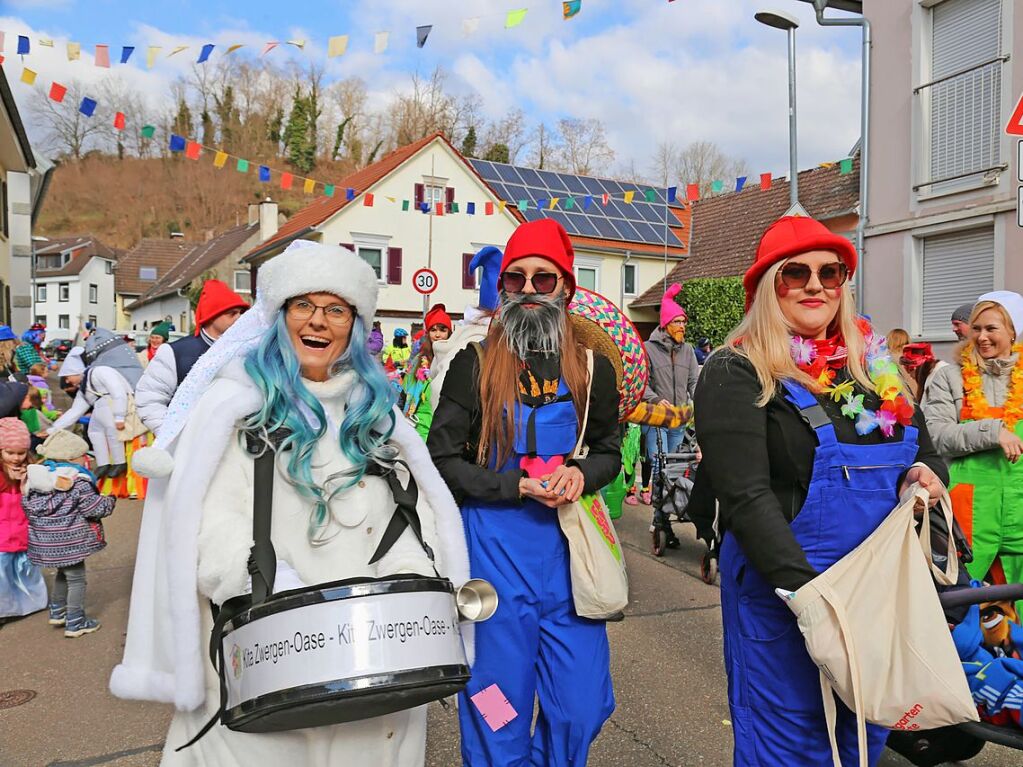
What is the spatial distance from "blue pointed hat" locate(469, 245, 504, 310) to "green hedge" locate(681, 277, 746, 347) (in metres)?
17.7

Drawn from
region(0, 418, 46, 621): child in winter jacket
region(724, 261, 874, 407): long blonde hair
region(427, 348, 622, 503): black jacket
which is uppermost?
region(724, 261, 874, 407): long blonde hair

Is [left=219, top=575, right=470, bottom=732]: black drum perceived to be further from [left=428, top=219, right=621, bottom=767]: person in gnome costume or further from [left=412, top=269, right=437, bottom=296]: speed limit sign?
[left=412, top=269, right=437, bottom=296]: speed limit sign

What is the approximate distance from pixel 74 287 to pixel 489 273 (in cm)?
6713

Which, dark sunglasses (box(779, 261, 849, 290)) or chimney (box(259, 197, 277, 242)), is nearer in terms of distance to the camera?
dark sunglasses (box(779, 261, 849, 290))

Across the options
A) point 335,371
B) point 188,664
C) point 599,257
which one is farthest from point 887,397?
point 599,257

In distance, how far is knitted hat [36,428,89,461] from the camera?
512cm

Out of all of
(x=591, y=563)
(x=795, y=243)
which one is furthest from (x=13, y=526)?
(x=795, y=243)

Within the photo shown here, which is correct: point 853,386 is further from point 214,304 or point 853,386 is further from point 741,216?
point 741,216

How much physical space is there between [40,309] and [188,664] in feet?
240

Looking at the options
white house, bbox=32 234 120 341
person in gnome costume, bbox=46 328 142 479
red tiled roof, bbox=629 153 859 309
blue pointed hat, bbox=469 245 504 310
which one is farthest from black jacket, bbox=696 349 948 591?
white house, bbox=32 234 120 341

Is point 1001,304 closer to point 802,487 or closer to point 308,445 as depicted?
point 802,487

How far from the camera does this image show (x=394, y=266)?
2928 cm

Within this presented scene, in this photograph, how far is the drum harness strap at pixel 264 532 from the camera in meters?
1.88

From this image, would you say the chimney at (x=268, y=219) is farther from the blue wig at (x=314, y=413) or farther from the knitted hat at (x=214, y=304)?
the blue wig at (x=314, y=413)
